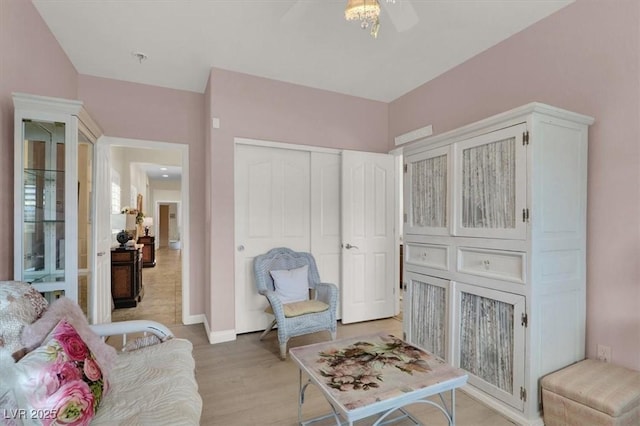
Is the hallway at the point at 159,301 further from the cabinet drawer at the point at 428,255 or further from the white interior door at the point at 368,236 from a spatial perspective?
the cabinet drawer at the point at 428,255

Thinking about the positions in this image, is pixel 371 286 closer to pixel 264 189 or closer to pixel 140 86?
pixel 264 189

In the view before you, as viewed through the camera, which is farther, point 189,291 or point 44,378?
point 189,291

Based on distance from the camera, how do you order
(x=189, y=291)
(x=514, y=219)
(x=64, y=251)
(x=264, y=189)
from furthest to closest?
(x=189, y=291) → (x=264, y=189) → (x=64, y=251) → (x=514, y=219)

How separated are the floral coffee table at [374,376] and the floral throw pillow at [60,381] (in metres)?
0.95

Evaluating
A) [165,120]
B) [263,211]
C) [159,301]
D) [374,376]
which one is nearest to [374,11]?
[374,376]

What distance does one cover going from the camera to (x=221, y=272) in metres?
3.32

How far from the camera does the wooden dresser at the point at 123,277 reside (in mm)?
4289

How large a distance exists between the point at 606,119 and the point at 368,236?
94.2 inches

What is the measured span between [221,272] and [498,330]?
98.7 inches

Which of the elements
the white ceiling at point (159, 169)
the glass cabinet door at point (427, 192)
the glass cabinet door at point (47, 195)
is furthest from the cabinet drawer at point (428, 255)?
the white ceiling at point (159, 169)

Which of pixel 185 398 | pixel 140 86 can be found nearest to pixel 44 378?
pixel 185 398

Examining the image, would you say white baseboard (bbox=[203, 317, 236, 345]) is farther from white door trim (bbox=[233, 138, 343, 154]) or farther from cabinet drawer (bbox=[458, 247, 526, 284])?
cabinet drawer (bbox=[458, 247, 526, 284])

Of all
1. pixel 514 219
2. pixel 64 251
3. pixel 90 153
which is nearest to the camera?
pixel 514 219

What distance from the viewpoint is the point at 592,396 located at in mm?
1694
